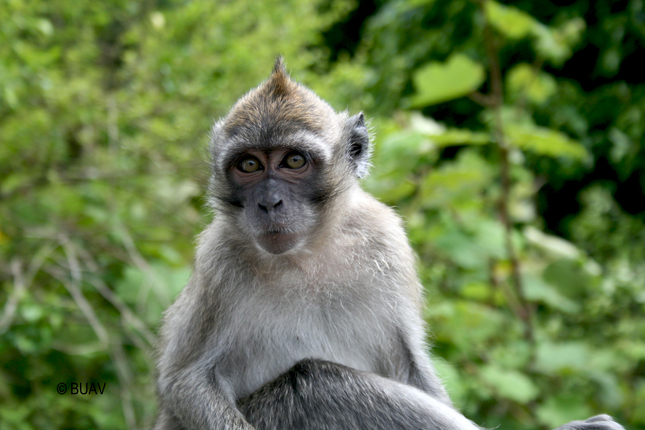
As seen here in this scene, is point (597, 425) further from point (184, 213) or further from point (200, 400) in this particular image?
point (184, 213)

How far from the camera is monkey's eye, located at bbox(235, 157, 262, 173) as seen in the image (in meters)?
2.99

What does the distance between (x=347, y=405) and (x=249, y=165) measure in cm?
124

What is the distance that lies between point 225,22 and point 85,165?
2.07 metres

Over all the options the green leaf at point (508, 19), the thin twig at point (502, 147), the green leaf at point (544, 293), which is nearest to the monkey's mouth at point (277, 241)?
the thin twig at point (502, 147)

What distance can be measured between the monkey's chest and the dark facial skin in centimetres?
40

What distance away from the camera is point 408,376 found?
3.30 m

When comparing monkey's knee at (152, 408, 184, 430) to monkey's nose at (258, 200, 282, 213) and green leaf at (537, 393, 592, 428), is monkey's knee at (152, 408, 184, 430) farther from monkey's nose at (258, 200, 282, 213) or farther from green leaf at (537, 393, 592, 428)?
green leaf at (537, 393, 592, 428)

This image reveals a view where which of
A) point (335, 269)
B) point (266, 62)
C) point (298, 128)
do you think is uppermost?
point (266, 62)

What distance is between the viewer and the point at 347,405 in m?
2.74

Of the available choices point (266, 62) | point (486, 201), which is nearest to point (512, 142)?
point (486, 201)

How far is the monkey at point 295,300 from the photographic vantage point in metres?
2.78

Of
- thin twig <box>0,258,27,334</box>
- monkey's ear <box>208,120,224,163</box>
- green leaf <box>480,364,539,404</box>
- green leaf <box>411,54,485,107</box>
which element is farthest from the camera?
green leaf <box>411,54,485,107</box>

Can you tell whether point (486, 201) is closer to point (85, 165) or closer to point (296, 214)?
point (296, 214)

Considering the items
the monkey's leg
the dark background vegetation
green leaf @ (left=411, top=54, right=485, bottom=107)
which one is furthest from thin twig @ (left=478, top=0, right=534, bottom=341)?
the monkey's leg
